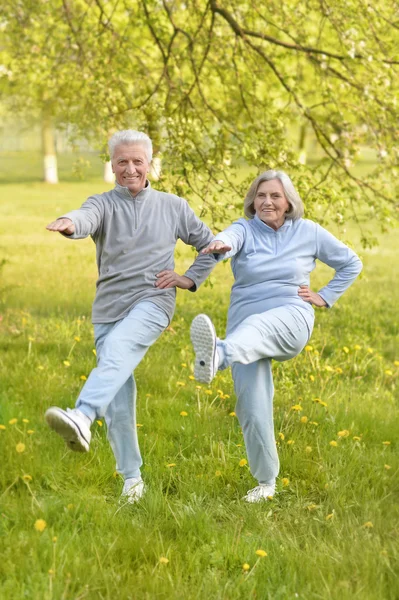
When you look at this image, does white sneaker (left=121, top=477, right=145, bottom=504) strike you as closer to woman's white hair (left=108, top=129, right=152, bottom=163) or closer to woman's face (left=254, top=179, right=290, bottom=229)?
woman's face (left=254, top=179, right=290, bottom=229)

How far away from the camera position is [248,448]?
14.3ft

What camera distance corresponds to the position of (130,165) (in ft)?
13.9

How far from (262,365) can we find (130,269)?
2.76 ft

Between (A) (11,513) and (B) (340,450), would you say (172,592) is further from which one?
(B) (340,450)

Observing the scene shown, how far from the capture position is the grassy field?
342 centimetres

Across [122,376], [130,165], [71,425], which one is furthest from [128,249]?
[71,425]

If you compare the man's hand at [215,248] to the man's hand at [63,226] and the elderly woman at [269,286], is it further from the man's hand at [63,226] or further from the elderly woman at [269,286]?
the man's hand at [63,226]

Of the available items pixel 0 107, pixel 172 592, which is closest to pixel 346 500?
pixel 172 592

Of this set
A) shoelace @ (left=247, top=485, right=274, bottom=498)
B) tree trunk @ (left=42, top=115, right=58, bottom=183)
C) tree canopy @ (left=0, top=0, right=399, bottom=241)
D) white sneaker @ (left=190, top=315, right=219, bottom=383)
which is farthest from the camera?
tree trunk @ (left=42, top=115, right=58, bottom=183)

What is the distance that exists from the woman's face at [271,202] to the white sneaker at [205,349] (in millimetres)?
817

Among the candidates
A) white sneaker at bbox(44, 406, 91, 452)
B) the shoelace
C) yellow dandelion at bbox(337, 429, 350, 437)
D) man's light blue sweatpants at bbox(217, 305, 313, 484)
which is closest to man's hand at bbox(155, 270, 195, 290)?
man's light blue sweatpants at bbox(217, 305, 313, 484)

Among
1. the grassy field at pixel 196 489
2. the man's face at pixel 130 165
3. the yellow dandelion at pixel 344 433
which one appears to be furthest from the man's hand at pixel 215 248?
the yellow dandelion at pixel 344 433

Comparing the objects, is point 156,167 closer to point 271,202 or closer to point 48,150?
point 271,202

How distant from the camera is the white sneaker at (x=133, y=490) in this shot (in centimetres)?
427
